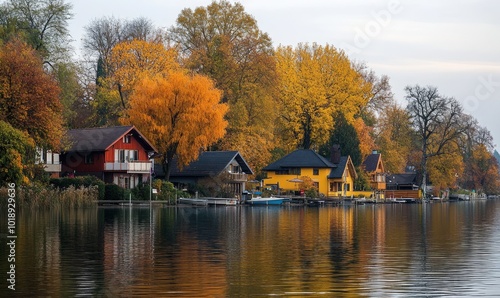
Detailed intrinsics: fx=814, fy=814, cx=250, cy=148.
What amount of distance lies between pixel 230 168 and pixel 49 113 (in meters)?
30.2

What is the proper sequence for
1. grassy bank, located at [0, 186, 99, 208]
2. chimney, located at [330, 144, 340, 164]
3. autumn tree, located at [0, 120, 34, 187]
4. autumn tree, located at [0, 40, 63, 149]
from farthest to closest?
chimney, located at [330, 144, 340, 164] → autumn tree, located at [0, 40, 63, 149] → grassy bank, located at [0, 186, 99, 208] → autumn tree, located at [0, 120, 34, 187]

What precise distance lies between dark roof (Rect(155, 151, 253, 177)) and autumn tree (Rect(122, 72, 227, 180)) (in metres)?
6.71

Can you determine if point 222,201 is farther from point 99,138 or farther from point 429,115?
point 429,115

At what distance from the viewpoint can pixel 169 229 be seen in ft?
150

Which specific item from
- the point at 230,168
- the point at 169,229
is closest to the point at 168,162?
the point at 230,168

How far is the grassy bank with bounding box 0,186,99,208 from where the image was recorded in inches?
2343

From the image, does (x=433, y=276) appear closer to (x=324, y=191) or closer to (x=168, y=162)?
(x=168, y=162)

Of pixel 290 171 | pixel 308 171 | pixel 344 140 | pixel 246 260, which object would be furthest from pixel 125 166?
pixel 246 260

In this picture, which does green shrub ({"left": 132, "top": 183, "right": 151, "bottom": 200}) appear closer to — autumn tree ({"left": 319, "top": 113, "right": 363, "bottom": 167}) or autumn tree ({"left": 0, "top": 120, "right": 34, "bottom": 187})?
autumn tree ({"left": 0, "top": 120, "right": 34, "bottom": 187})

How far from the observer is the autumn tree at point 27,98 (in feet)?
206

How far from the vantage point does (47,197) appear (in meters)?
61.8

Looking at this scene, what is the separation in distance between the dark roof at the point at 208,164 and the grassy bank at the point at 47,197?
22245mm

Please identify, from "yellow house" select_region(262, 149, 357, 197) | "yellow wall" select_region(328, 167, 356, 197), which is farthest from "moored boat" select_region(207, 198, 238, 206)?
"yellow wall" select_region(328, 167, 356, 197)

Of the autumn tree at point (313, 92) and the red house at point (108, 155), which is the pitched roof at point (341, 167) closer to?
the autumn tree at point (313, 92)
